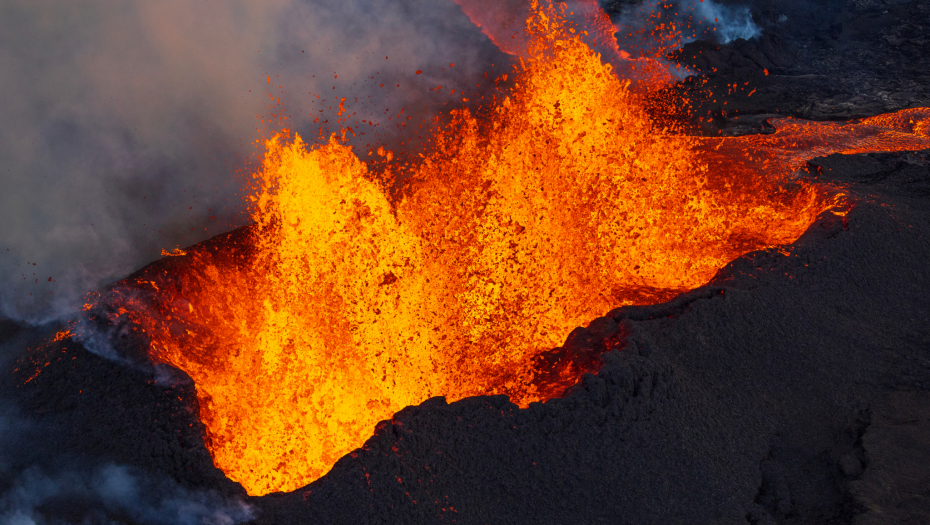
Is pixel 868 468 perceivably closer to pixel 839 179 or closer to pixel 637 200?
pixel 637 200

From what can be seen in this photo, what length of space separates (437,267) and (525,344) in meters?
1.26

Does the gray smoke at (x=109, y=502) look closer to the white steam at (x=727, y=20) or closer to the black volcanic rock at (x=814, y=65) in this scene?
the black volcanic rock at (x=814, y=65)

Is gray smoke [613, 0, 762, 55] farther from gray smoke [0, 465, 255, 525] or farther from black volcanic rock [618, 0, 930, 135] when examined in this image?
gray smoke [0, 465, 255, 525]

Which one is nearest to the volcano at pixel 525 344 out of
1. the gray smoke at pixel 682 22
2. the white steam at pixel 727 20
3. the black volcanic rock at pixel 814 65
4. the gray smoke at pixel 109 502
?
the gray smoke at pixel 109 502

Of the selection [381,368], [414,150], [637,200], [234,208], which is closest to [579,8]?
[414,150]

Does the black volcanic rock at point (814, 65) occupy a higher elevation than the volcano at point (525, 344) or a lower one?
higher

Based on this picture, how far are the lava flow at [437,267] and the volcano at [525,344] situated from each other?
1.1 inches

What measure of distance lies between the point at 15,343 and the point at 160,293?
3.51ft

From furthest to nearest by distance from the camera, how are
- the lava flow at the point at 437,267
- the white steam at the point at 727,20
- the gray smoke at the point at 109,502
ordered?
the white steam at the point at 727,20 → the lava flow at the point at 437,267 → the gray smoke at the point at 109,502

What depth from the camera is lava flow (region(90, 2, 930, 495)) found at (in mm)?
4277

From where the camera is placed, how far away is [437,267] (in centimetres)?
572

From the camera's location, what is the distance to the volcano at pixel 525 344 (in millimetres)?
3113

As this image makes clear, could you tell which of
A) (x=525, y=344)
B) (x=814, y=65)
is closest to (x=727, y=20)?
(x=814, y=65)

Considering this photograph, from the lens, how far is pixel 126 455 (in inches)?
125
